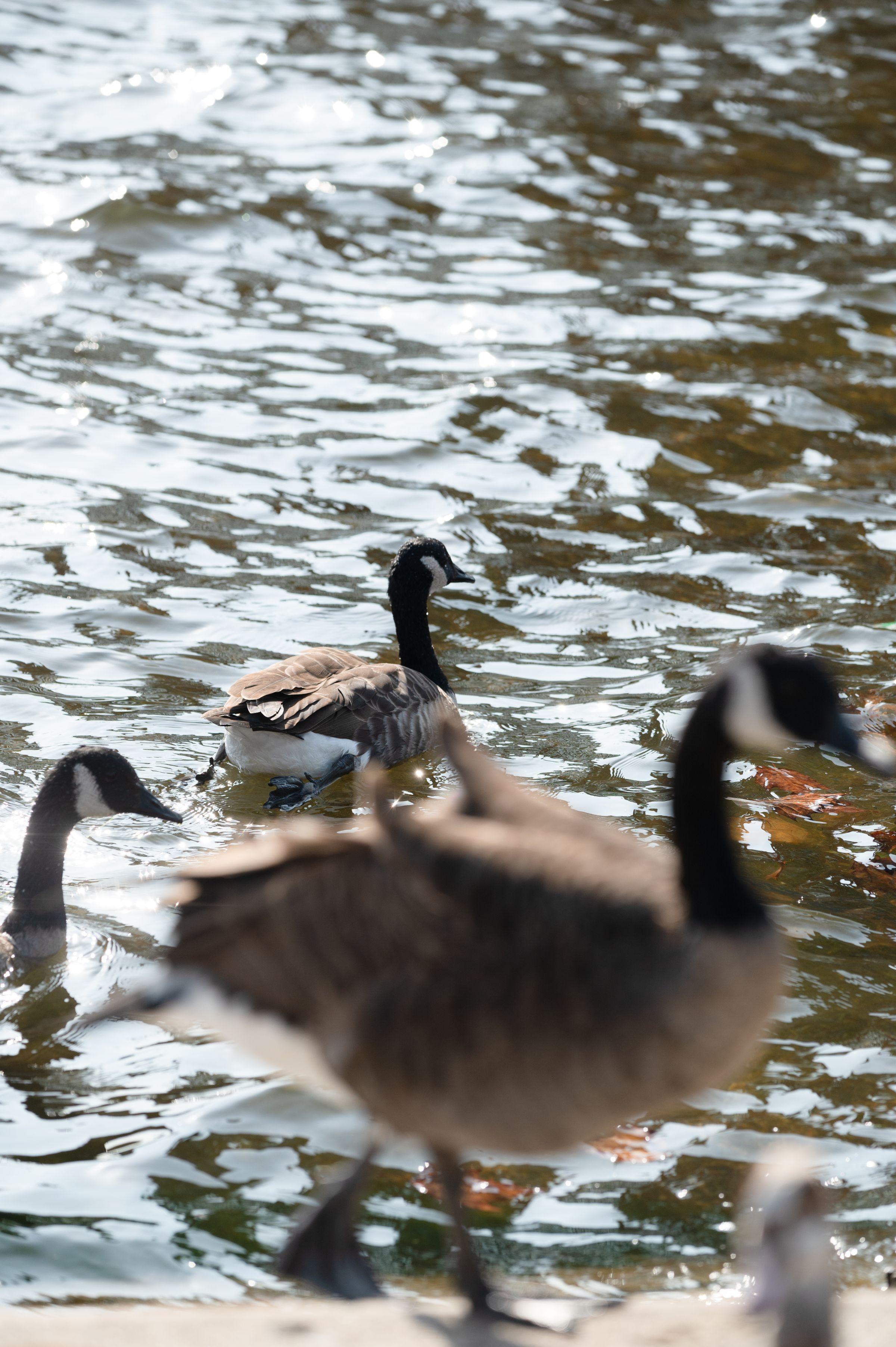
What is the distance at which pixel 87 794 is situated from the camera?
6938 millimetres

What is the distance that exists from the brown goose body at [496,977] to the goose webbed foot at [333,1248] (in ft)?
1.20

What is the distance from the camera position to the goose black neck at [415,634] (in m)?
9.83

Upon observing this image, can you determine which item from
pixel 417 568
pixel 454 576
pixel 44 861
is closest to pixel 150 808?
pixel 44 861

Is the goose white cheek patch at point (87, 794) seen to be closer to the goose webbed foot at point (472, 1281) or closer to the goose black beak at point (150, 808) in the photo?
the goose black beak at point (150, 808)

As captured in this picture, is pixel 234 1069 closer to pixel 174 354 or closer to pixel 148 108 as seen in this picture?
pixel 174 354

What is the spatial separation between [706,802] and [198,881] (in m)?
1.45

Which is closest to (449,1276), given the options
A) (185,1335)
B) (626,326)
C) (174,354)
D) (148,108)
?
(185,1335)

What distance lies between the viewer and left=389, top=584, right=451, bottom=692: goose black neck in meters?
9.83

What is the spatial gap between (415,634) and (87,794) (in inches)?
136

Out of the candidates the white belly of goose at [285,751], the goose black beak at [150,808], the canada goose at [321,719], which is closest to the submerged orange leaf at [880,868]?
the canada goose at [321,719]

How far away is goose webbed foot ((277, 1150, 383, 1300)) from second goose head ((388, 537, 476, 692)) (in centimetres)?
551

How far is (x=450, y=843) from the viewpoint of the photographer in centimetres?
405

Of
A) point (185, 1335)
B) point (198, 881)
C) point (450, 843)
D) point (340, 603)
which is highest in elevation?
point (450, 843)

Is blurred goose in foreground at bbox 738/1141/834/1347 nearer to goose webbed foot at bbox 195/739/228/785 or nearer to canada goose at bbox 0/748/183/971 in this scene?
canada goose at bbox 0/748/183/971
